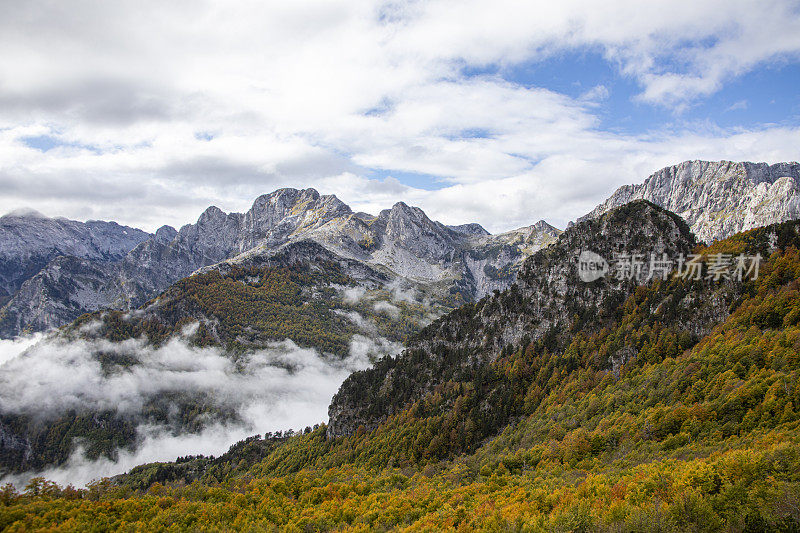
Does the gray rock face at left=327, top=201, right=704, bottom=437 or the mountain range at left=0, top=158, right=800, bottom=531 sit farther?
the gray rock face at left=327, top=201, right=704, bottom=437

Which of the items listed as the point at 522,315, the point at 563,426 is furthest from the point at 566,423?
the point at 522,315

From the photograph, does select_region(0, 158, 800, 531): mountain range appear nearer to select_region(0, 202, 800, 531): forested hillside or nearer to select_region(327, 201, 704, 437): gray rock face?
select_region(0, 202, 800, 531): forested hillside

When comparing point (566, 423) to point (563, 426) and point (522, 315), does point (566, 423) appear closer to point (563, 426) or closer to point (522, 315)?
point (563, 426)

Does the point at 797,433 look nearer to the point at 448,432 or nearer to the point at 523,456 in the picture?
the point at 523,456

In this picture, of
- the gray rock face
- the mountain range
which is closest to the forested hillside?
the mountain range

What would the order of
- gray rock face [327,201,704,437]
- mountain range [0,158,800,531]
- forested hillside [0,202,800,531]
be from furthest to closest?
gray rock face [327,201,704,437], mountain range [0,158,800,531], forested hillside [0,202,800,531]

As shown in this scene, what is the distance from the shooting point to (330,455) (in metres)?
150

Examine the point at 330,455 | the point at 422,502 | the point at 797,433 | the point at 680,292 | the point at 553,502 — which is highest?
the point at 680,292

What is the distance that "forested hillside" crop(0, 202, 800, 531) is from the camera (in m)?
37.8

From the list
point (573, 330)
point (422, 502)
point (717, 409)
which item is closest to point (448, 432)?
point (573, 330)

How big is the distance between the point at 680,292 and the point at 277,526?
→ 113 m

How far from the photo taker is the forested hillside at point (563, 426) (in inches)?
1489

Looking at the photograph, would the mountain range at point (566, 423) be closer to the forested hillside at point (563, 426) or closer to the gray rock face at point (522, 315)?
the forested hillside at point (563, 426)

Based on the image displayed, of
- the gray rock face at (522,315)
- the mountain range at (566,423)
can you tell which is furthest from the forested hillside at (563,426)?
the gray rock face at (522,315)
